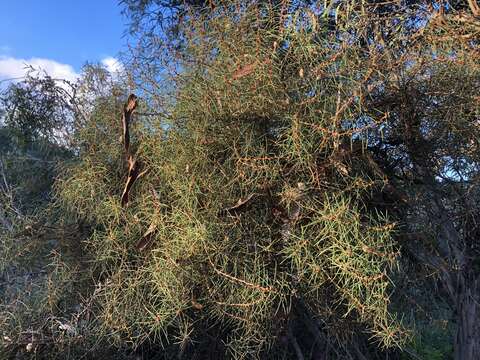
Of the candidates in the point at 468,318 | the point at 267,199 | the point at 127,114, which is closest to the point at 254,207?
the point at 267,199

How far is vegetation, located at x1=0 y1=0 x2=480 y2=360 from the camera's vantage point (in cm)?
226

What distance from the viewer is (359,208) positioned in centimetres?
242

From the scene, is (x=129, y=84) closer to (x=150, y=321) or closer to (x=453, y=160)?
(x=150, y=321)

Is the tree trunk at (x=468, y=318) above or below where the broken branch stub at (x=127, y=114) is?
below

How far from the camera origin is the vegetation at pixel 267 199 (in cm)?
226

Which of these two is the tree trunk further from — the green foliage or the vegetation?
the green foliage

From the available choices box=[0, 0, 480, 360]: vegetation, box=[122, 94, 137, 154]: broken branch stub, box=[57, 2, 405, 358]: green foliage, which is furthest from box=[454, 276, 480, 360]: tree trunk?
box=[122, 94, 137, 154]: broken branch stub

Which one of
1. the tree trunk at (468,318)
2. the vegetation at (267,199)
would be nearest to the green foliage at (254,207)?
the vegetation at (267,199)

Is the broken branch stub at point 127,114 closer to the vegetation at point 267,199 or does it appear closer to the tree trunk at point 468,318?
the vegetation at point 267,199

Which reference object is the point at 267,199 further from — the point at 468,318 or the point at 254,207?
the point at 468,318

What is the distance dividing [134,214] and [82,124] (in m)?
1.19

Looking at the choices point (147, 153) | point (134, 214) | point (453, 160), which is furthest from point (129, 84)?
point (453, 160)

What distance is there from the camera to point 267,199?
2.38m

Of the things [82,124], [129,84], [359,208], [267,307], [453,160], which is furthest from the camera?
[82,124]
